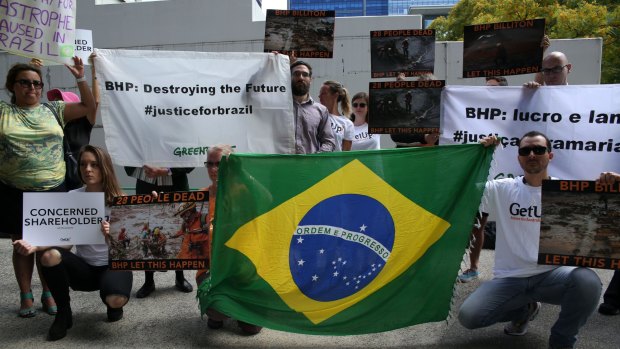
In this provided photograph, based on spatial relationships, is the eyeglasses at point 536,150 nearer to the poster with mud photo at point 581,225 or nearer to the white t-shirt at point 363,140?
the poster with mud photo at point 581,225

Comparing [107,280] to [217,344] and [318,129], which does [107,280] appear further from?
[318,129]

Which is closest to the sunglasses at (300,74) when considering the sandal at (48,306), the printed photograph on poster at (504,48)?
the printed photograph on poster at (504,48)

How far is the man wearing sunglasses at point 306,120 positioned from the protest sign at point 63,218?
65.3 inches

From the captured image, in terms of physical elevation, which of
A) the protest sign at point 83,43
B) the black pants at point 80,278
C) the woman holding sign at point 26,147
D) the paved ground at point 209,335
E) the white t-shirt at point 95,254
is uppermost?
the protest sign at point 83,43

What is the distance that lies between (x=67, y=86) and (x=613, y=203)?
8.67m

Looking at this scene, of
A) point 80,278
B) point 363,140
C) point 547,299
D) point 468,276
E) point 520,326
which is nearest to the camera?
point 547,299

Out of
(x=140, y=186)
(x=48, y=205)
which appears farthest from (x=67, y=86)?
(x=48, y=205)

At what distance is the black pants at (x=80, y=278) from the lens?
12.6ft

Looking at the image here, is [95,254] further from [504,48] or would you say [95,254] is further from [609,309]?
[609,309]

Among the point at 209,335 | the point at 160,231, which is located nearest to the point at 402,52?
the point at 160,231

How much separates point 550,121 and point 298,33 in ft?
6.80

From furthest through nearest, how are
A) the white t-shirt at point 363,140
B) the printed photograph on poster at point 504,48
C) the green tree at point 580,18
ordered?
the green tree at point 580,18, the white t-shirt at point 363,140, the printed photograph on poster at point 504,48

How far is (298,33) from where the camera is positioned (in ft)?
15.5

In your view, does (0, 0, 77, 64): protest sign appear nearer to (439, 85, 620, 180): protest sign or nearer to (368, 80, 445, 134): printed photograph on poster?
(368, 80, 445, 134): printed photograph on poster
